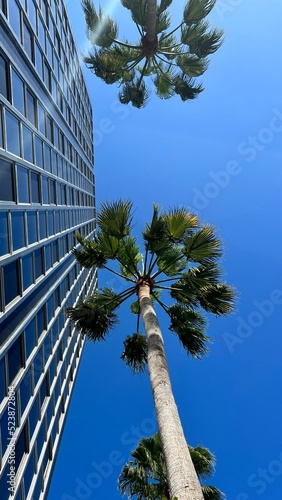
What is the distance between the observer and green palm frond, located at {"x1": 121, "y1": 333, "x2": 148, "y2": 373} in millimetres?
11773

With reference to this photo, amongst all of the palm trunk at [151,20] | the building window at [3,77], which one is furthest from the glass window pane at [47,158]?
the palm trunk at [151,20]

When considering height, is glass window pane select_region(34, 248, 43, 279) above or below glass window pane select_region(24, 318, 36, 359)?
above

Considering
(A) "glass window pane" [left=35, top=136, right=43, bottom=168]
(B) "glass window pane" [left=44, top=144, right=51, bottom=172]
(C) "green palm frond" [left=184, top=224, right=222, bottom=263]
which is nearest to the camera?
(C) "green palm frond" [left=184, top=224, right=222, bottom=263]

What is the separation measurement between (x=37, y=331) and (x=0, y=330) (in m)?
4.07

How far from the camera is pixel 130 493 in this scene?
11898mm

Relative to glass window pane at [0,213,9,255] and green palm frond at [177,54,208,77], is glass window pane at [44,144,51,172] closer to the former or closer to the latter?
glass window pane at [0,213,9,255]

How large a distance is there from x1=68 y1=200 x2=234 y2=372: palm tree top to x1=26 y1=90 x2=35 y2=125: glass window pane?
20.0 feet

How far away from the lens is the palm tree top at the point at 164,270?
34.9ft

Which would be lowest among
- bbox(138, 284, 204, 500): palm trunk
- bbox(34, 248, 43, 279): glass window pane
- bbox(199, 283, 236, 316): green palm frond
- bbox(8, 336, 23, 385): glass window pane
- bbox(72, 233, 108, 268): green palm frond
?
bbox(8, 336, 23, 385): glass window pane

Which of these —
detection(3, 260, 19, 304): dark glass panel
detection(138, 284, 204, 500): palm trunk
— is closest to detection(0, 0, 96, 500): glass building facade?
detection(3, 260, 19, 304): dark glass panel

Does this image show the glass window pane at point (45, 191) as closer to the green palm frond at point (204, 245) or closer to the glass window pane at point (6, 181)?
the glass window pane at point (6, 181)

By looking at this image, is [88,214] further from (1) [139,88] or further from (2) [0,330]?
(2) [0,330]

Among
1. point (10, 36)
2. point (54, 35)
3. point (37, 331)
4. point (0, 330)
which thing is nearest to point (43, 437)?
point (37, 331)

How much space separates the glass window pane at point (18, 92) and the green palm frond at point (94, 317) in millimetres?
7058
